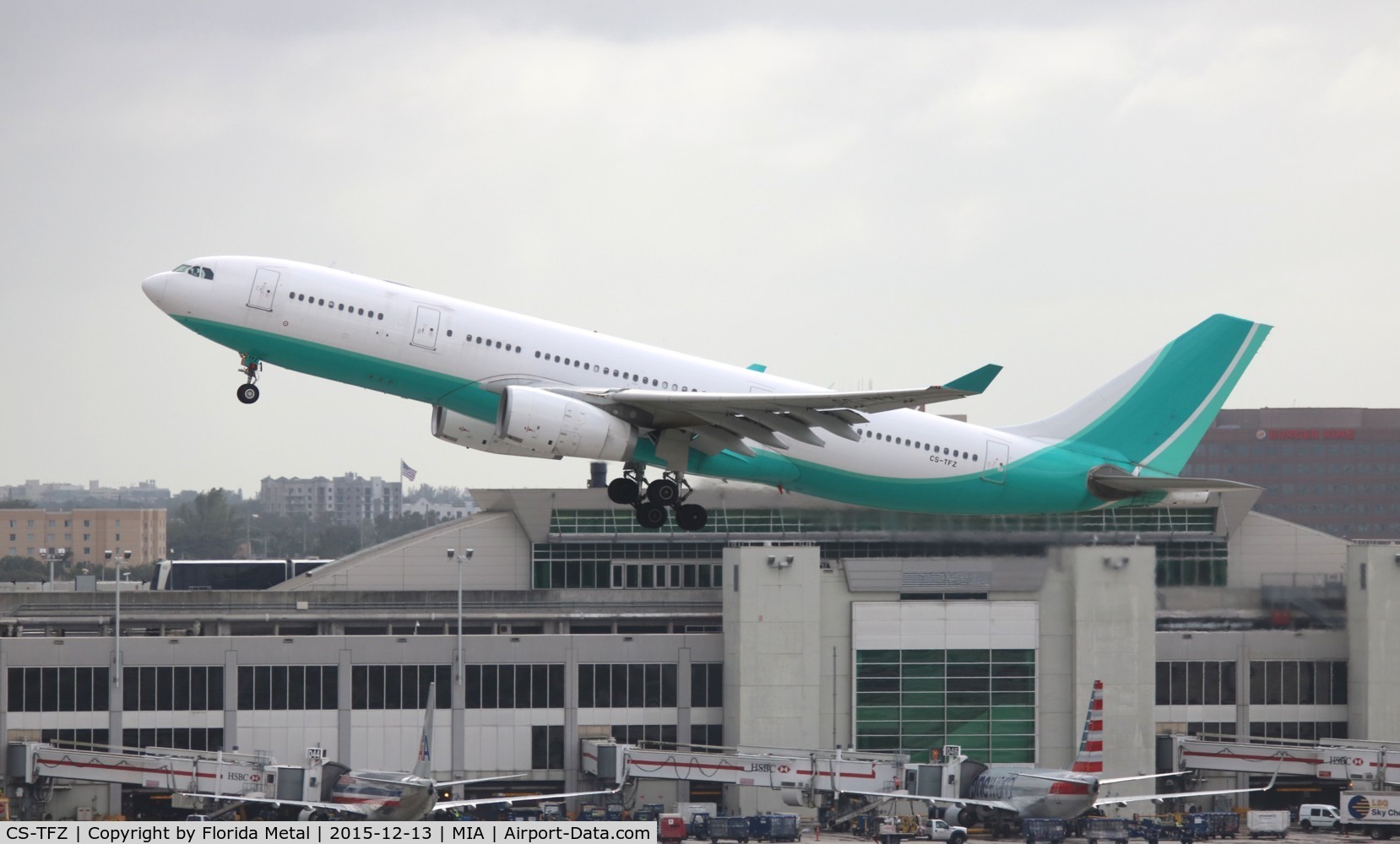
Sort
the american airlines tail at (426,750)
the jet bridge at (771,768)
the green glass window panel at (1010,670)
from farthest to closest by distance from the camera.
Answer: the green glass window panel at (1010,670) → the jet bridge at (771,768) → the american airlines tail at (426,750)

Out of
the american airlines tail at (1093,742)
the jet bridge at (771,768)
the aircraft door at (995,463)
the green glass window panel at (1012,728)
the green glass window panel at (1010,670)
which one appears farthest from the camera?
the green glass window panel at (1010,670)

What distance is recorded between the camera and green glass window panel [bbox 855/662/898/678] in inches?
2753

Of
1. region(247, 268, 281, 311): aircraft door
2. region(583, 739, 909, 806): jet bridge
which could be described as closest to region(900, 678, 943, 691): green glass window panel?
region(583, 739, 909, 806): jet bridge

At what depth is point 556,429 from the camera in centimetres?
4334

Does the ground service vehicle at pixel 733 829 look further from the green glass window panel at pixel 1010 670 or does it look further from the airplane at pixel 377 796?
the green glass window panel at pixel 1010 670

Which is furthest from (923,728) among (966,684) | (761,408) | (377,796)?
(761,408)

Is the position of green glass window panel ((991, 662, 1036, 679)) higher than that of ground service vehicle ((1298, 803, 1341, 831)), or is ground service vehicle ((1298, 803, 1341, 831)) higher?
green glass window panel ((991, 662, 1036, 679))

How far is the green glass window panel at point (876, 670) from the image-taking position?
69.9 metres

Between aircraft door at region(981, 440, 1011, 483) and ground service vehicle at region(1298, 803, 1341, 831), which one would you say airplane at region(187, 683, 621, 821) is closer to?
aircraft door at region(981, 440, 1011, 483)

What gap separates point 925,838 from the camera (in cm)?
6650

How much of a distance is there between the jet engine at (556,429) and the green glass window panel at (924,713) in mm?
28460

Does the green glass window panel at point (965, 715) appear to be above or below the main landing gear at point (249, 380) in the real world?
below

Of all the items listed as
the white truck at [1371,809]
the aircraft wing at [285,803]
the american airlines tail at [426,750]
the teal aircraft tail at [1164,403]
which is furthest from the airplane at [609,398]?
the white truck at [1371,809]

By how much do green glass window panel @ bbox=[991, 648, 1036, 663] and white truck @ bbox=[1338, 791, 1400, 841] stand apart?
13003 mm
